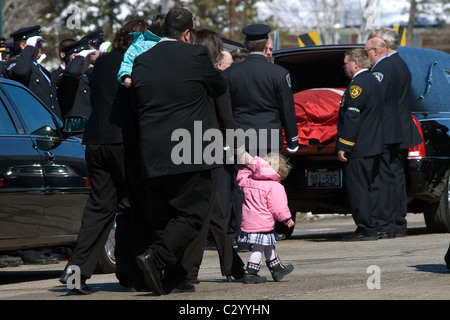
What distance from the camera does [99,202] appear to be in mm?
7148

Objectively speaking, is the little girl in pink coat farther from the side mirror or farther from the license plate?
the license plate

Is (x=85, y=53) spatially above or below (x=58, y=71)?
above

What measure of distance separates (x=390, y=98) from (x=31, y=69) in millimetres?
3708

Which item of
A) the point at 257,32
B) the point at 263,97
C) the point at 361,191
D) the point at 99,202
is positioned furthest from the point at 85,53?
the point at 99,202

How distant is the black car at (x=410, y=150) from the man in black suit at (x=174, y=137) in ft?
14.5

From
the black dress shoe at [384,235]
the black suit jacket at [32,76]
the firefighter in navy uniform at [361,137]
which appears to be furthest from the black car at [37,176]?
the black dress shoe at [384,235]

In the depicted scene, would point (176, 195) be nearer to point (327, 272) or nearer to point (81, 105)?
point (327, 272)

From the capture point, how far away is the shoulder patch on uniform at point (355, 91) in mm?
10922

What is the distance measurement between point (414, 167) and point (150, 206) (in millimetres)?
5255

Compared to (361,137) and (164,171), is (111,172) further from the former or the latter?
(361,137)

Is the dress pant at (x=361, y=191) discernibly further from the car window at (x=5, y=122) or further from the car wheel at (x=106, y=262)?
the car window at (x=5, y=122)

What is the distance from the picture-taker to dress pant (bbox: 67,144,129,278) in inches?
279

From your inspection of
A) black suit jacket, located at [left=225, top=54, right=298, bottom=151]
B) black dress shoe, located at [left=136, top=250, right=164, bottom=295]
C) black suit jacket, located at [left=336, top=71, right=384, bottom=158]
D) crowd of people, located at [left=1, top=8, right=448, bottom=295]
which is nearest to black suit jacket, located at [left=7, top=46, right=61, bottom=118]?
black suit jacket, located at [left=225, top=54, right=298, bottom=151]
